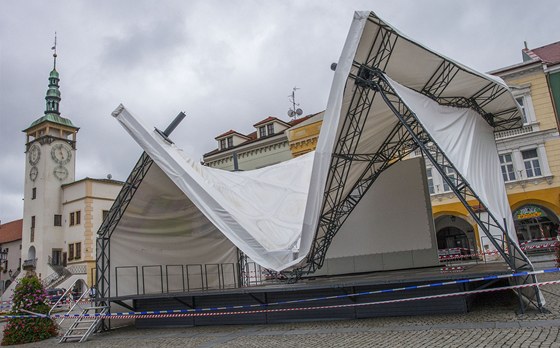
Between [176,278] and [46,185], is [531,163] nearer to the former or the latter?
[176,278]

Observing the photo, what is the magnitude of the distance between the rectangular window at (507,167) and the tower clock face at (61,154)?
3336cm

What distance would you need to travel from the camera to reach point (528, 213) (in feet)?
81.8

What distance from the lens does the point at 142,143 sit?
1177cm

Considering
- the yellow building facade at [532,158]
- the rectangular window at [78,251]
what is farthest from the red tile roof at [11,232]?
the yellow building facade at [532,158]

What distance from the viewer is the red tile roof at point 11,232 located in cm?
4442

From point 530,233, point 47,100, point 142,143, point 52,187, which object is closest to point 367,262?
point 142,143

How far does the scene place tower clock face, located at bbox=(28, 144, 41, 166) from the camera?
122 ft

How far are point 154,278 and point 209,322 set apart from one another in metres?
3.22

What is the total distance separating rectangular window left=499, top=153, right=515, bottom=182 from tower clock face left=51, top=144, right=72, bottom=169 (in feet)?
109

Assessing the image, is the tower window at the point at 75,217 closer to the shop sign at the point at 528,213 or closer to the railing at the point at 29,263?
the railing at the point at 29,263

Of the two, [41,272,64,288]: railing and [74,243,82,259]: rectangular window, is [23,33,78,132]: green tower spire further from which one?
[41,272,64,288]: railing

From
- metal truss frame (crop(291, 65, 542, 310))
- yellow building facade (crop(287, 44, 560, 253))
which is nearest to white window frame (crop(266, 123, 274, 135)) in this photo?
yellow building facade (crop(287, 44, 560, 253))

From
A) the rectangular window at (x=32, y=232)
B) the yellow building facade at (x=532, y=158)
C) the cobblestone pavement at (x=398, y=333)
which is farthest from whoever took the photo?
the rectangular window at (x=32, y=232)

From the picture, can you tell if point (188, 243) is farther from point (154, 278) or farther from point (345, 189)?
point (345, 189)
